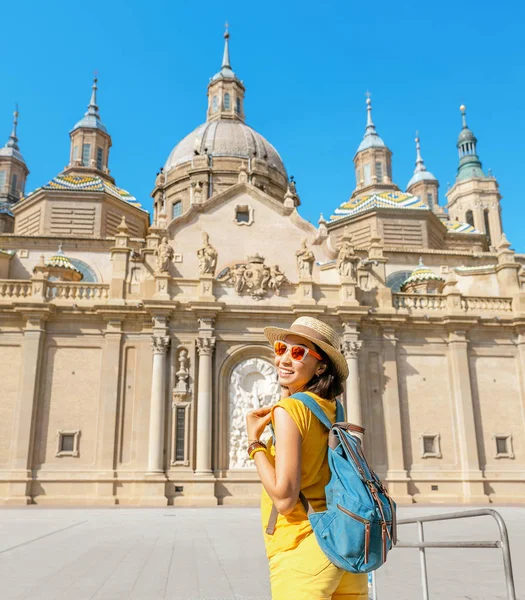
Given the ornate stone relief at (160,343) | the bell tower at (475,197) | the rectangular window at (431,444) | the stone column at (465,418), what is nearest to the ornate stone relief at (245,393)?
the ornate stone relief at (160,343)

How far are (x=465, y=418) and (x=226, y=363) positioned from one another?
11360mm

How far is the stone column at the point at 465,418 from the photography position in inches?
1073

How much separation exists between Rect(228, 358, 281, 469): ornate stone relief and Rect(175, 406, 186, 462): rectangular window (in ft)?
6.86

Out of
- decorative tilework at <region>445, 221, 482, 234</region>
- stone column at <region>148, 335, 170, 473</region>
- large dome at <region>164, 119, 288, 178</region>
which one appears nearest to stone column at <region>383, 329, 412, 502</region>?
stone column at <region>148, 335, 170, 473</region>

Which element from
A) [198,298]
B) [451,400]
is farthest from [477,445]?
[198,298]

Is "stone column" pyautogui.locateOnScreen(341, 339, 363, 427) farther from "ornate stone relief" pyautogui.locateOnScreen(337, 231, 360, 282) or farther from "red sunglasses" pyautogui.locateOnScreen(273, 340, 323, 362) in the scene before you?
"red sunglasses" pyautogui.locateOnScreen(273, 340, 323, 362)

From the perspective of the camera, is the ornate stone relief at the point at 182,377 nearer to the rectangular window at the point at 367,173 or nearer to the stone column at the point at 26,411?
the stone column at the point at 26,411

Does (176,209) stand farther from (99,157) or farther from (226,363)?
(226,363)

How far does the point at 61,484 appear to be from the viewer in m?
25.5

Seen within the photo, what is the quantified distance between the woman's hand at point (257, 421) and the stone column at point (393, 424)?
969 inches

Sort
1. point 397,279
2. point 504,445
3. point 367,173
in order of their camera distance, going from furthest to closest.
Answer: point 367,173 < point 397,279 < point 504,445

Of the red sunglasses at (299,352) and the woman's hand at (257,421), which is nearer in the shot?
the woman's hand at (257,421)

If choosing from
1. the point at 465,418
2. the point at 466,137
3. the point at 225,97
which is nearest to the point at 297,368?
the point at 465,418

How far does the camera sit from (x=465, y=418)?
2831 centimetres
